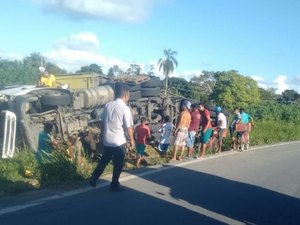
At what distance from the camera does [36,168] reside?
956 cm

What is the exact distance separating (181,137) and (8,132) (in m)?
4.63

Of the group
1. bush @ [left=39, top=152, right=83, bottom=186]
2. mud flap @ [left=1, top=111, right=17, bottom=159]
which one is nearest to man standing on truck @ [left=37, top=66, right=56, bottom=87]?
→ mud flap @ [left=1, top=111, right=17, bottom=159]

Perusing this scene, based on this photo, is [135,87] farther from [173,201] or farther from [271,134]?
[271,134]

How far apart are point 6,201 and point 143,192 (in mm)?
2334

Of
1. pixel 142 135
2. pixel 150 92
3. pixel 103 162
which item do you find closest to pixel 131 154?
pixel 142 135

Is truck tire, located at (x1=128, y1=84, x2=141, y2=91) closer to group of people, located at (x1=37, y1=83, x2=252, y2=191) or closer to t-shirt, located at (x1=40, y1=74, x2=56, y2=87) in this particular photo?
group of people, located at (x1=37, y1=83, x2=252, y2=191)

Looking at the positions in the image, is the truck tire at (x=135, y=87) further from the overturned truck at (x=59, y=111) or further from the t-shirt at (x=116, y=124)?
the t-shirt at (x=116, y=124)

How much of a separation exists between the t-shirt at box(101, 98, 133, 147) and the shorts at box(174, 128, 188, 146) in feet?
17.5

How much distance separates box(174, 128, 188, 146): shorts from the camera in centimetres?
1346

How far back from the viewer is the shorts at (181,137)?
Answer: 13.5 m

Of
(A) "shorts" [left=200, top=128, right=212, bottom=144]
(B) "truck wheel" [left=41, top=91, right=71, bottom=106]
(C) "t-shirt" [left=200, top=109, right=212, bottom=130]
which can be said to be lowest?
(A) "shorts" [left=200, top=128, right=212, bottom=144]

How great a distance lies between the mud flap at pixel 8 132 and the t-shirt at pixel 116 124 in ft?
13.5

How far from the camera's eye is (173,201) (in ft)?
25.8

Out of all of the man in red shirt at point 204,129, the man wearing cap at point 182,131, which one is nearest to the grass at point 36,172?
the man wearing cap at point 182,131
